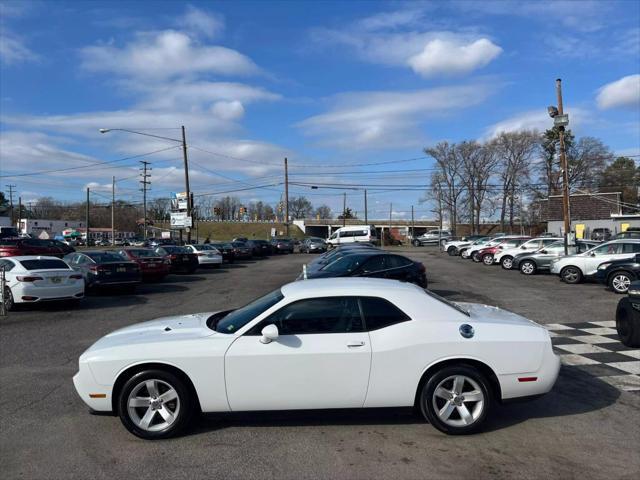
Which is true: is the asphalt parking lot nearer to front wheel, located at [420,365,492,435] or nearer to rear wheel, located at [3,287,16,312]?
front wheel, located at [420,365,492,435]

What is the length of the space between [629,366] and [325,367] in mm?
5045

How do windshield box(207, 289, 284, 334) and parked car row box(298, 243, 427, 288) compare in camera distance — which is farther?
parked car row box(298, 243, 427, 288)

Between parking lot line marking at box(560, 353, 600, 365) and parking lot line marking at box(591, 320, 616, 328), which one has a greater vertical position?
parking lot line marking at box(560, 353, 600, 365)

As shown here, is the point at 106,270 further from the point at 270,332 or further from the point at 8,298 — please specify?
the point at 270,332

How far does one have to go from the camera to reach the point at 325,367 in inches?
179

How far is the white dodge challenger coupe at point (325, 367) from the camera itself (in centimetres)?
455

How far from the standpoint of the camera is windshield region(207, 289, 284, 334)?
4.90m

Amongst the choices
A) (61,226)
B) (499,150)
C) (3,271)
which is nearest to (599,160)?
(499,150)

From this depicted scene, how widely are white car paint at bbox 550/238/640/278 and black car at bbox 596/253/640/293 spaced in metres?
1.90

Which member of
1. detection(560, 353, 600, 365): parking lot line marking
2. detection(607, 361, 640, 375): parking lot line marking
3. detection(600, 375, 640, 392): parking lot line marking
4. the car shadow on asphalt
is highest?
the car shadow on asphalt

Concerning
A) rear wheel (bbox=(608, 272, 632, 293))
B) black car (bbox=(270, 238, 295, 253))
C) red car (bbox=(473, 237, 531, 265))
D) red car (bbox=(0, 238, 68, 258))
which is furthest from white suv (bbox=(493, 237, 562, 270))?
black car (bbox=(270, 238, 295, 253))

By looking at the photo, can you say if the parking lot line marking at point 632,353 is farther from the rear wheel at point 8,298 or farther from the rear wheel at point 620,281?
the rear wheel at point 8,298

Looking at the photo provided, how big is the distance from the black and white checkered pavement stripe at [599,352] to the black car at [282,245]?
4000 centimetres

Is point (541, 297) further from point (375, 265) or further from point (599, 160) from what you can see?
point (599, 160)
